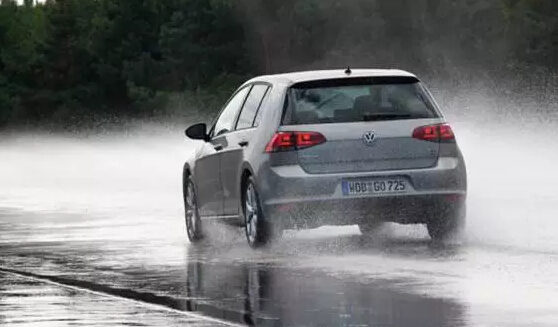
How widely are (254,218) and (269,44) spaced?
8738 centimetres

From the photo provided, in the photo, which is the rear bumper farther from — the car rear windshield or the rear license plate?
the car rear windshield

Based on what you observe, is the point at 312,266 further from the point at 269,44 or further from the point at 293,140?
the point at 269,44


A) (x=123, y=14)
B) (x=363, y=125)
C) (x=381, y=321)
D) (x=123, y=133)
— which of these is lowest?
(x=381, y=321)

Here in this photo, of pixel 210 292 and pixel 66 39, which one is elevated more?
pixel 66 39

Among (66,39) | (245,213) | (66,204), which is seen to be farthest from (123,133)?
(245,213)

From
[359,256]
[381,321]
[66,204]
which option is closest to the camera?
[381,321]

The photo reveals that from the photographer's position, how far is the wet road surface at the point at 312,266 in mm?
11203

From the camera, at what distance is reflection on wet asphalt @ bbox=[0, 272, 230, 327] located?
36.1 feet

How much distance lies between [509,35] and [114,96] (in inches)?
1266

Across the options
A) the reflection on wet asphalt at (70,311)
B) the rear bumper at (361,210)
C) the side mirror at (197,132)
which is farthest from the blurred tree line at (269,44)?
the reflection on wet asphalt at (70,311)

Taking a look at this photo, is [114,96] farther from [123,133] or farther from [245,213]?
[245,213]

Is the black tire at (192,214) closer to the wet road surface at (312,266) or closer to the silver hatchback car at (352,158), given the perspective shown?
A: the wet road surface at (312,266)

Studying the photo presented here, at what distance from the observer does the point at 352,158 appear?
16562 millimetres

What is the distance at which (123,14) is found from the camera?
11744 cm
